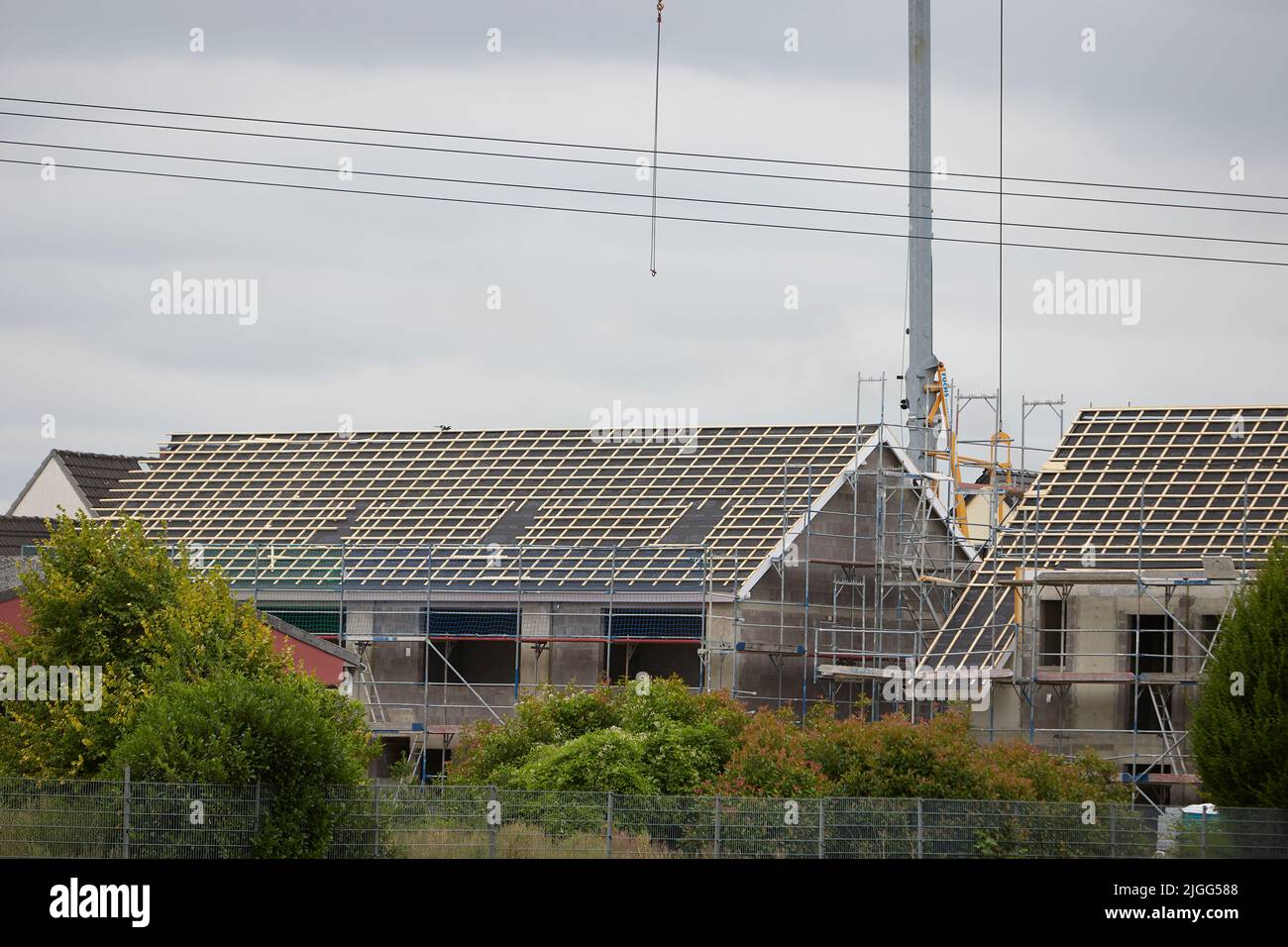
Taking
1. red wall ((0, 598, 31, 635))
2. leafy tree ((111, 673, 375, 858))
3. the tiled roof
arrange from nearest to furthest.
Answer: leafy tree ((111, 673, 375, 858)), red wall ((0, 598, 31, 635)), the tiled roof

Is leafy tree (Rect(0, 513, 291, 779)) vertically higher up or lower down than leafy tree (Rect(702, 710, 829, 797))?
higher up

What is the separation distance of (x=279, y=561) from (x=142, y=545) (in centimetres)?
1466

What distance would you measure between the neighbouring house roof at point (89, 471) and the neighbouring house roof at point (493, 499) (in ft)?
35.9

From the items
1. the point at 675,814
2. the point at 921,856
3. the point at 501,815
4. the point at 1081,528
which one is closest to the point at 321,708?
the point at 501,815

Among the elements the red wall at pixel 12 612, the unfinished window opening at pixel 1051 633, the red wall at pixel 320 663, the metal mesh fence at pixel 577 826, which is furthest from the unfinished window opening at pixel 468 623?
the metal mesh fence at pixel 577 826

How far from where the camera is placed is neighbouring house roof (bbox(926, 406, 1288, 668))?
37.6 m

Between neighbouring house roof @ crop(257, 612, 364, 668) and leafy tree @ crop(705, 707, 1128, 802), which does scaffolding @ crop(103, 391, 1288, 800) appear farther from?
leafy tree @ crop(705, 707, 1128, 802)

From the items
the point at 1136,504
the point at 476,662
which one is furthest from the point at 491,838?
the point at 476,662

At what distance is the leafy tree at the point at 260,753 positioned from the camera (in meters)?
23.3

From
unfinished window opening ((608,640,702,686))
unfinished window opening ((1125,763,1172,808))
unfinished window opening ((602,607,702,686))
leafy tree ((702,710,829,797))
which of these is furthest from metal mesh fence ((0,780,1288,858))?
unfinished window opening ((608,640,702,686))

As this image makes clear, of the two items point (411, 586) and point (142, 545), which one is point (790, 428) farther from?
point (142, 545)

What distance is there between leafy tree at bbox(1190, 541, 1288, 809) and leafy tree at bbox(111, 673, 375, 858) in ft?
43.1
